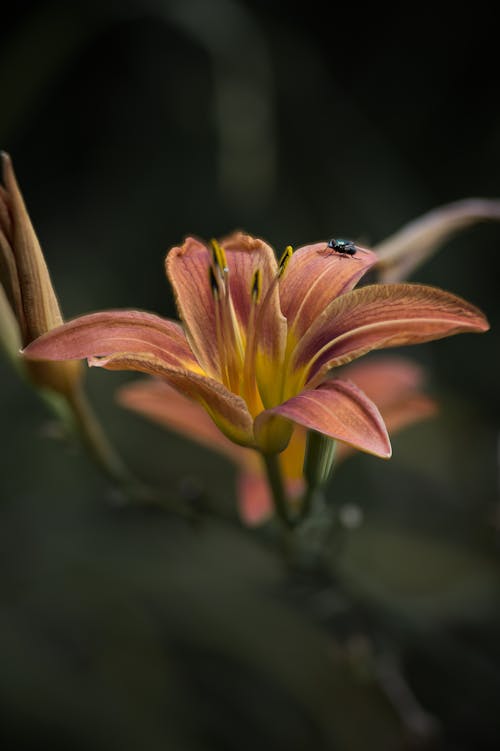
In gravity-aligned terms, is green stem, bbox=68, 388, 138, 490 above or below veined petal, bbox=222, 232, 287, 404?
below

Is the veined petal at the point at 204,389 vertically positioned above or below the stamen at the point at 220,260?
below

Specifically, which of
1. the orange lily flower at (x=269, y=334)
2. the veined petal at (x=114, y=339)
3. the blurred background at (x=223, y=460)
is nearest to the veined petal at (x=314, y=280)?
the orange lily flower at (x=269, y=334)

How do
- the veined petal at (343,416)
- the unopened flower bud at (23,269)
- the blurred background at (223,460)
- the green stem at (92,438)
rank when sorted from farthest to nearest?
the blurred background at (223,460) < the green stem at (92,438) < the unopened flower bud at (23,269) < the veined petal at (343,416)

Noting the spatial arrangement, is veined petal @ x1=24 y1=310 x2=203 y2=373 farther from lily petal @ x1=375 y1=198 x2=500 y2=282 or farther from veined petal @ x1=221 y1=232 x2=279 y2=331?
lily petal @ x1=375 y1=198 x2=500 y2=282

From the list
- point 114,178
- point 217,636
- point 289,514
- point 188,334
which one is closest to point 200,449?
point 217,636

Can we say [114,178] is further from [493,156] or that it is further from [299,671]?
[299,671]

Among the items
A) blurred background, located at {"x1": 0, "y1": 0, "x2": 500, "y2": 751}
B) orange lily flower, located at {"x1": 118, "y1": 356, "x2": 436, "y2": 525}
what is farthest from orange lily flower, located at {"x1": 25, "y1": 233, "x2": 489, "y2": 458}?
blurred background, located at {"x1": 0, "y1": 0, "x2": 500, "y2": 751}

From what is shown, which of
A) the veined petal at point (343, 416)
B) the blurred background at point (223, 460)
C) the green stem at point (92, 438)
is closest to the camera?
the veined petal at point (343, 416)

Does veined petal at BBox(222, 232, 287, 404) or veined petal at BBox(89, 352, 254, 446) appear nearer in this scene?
veined petal at BBox(89, 352, 254, 446)

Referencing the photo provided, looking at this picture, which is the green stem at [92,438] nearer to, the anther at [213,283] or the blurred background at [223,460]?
the blurred background at [223,460]
